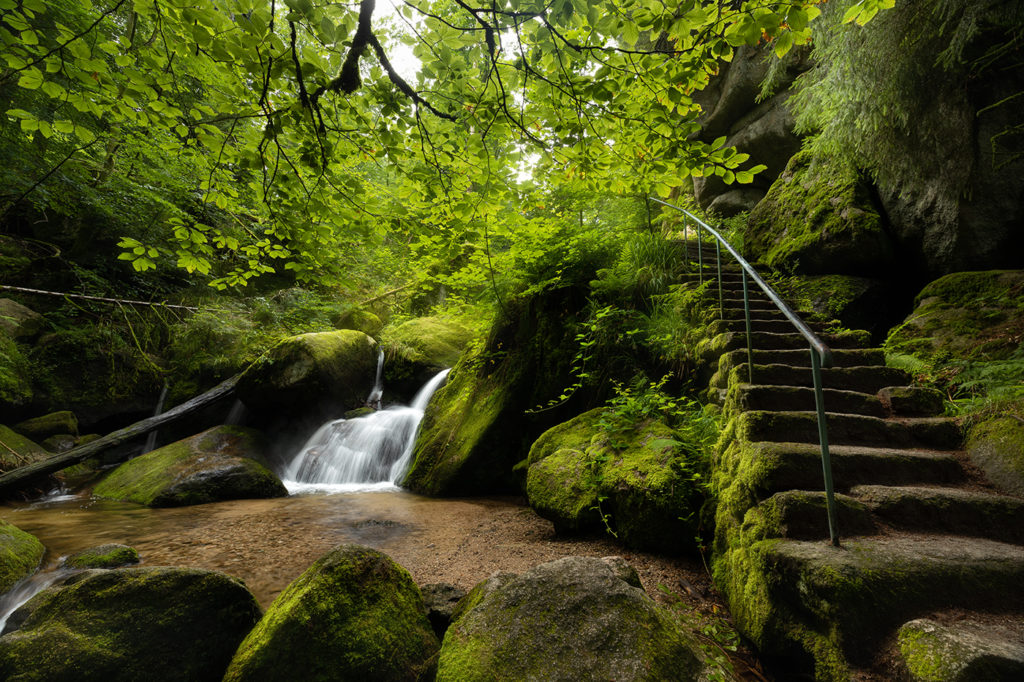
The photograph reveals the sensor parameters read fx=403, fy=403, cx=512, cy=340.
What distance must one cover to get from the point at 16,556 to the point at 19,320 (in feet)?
27.6

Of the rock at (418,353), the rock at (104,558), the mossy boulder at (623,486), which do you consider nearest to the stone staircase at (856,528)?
the mossy boulder at (623,486)

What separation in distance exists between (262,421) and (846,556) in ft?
31.2

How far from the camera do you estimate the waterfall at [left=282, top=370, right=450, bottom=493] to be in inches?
277

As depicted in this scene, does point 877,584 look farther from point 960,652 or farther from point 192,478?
point 192,478

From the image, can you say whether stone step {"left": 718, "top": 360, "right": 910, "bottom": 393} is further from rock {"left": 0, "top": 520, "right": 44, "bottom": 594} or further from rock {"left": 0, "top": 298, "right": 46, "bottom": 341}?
rock {"left": 0, "top": 298, "right": 46, "bottom": 341}

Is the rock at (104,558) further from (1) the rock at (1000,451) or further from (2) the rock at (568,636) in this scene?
(1) the rock at (1000,451)

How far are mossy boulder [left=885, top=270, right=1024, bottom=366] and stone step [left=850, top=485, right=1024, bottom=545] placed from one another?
1.90 meters

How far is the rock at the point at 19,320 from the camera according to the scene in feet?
26.6

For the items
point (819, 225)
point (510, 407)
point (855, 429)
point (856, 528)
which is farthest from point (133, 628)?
point (819, 225)

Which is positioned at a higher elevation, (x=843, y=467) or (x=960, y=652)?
(x=843, y=467)

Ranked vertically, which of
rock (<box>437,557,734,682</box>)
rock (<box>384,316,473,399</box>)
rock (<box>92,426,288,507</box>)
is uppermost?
rock (<box>384,316,473,399</box>)

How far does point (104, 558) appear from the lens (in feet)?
10.7

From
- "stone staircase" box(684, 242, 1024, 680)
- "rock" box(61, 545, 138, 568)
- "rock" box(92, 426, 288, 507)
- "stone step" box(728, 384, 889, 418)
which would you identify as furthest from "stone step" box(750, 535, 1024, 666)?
"rock" box(92, 426, 288, 507)

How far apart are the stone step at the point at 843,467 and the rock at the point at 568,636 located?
1.15 m
